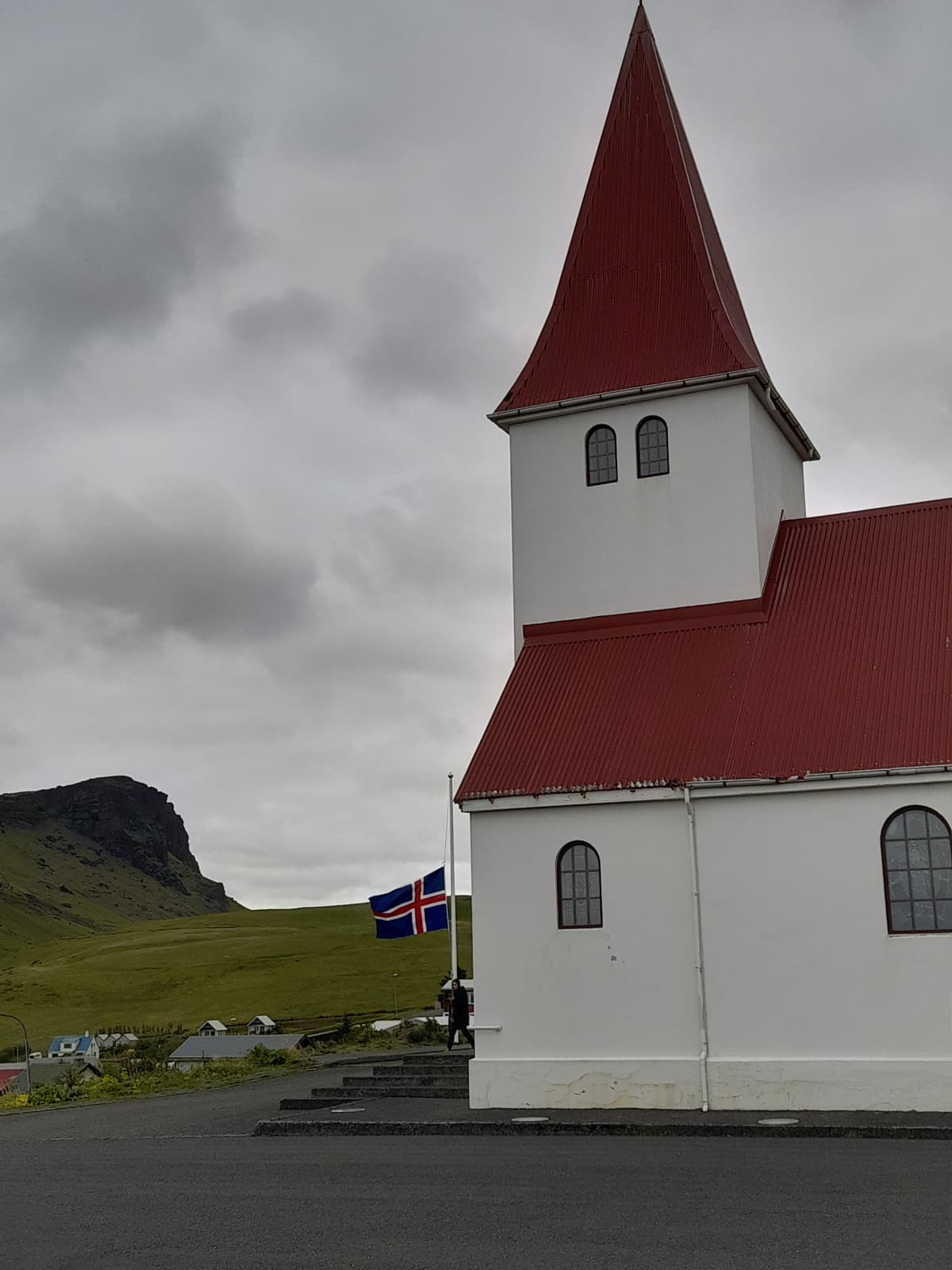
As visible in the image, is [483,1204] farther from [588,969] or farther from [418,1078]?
[418,1078]

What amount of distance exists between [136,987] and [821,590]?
81524 mm

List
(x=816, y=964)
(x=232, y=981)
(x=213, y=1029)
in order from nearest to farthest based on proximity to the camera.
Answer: (x=816, y=964) < (x=213, y=1029) < (x=232, y=981)

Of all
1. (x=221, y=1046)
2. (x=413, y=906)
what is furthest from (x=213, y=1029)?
(x=413, y=906)

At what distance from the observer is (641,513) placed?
70.6 ft

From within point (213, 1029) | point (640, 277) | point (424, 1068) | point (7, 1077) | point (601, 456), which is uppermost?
point (640, 277)

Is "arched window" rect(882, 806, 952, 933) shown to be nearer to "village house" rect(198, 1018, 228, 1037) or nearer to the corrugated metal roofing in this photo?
the corrugated metal roofing

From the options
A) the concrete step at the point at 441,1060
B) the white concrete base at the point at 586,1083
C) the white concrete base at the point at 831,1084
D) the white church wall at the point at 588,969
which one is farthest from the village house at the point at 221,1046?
the white concrete base at the point at 831,1084

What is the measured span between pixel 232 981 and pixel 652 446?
74.1 metres

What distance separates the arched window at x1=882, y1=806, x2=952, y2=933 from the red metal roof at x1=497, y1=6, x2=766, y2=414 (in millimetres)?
7539

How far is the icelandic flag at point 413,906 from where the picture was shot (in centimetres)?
2373

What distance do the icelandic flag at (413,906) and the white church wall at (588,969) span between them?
4284 millimetres

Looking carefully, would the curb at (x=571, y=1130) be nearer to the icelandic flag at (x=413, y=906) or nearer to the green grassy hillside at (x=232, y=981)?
the icelandic flag at (x=413, y=906)

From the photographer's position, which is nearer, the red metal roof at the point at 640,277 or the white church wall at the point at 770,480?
the white church wall at the point at 770,480

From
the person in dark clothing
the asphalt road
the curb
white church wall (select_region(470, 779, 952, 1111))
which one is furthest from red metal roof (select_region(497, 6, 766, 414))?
the asphalt road
